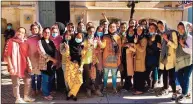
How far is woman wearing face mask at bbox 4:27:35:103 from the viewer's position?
18.4 feet

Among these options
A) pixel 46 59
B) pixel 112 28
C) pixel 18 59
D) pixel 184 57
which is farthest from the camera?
pixel 112 28

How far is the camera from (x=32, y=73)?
6.12 metres

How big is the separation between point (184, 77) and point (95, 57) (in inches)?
72.0

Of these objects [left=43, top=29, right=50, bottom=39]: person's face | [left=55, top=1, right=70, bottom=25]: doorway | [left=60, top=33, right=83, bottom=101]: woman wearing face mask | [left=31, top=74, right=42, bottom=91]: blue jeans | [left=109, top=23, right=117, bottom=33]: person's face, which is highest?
[left=55, top=1, right=70, bottom=25]: doorway

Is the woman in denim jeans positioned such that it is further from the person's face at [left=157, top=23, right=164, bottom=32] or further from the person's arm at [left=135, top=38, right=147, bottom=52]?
the person's arm at [left=135, top=38, right=147, bottom=52]

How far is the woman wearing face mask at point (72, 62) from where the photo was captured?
601 centimetres

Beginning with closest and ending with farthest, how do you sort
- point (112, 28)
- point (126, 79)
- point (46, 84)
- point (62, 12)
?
point (46, 84)
point (112, 28)
point (126, 79)
point (62, 12)

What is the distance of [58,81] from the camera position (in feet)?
21.6

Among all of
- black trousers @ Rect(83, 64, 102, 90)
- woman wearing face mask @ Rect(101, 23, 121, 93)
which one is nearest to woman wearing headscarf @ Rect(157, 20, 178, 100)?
woman wearing face mask @ Rect(101, 23, 121, 93)

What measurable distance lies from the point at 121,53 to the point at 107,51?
36 centimetres

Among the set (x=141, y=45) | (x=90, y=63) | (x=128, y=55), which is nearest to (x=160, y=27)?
(x=141, y=45)

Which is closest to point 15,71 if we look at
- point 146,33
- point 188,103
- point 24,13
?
point 146,33

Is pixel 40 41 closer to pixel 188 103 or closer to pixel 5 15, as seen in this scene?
pixel 188 103

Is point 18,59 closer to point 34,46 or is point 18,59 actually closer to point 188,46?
point 34,46
